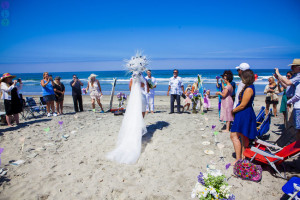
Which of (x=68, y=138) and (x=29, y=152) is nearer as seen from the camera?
(x=29, y=152)

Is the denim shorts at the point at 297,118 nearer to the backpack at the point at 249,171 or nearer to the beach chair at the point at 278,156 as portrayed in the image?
the beach chair at the point at 278,156

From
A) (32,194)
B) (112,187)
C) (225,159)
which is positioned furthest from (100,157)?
(225,159)

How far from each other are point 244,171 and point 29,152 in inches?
207

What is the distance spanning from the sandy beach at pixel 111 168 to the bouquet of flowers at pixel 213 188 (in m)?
1.06

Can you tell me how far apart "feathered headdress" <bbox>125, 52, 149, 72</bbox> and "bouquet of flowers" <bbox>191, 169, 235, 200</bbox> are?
136 inches

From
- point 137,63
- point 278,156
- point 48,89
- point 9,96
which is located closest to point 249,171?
point 278,156

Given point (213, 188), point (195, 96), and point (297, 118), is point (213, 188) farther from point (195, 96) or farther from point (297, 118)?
point (195, 96)

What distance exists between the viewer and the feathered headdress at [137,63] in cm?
488

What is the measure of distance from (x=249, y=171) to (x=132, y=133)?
2.63m

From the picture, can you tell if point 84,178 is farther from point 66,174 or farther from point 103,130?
point 103,130

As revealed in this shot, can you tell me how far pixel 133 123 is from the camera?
179 inches

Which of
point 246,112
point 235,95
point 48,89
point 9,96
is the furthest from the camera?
point 48,89

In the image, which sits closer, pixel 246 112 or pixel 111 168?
pixel 246 112

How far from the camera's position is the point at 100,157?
430cm
